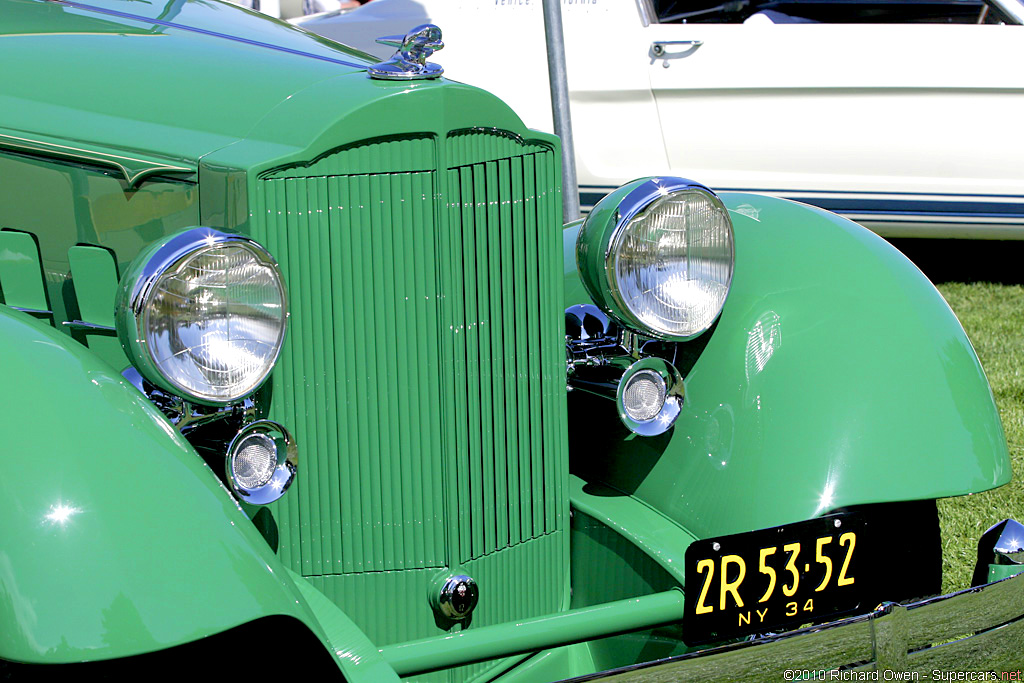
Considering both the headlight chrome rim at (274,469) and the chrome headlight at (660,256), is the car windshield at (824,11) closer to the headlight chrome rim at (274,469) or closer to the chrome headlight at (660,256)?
the chrome headlight at (660,256)

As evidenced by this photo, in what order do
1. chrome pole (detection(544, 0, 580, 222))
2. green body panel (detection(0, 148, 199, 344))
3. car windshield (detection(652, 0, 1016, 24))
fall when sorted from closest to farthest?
green body panel (detection(0, 148, 199, 344)), chrome pole (detection(544, 0, 580, 222)), car windshield (detection(652, 0, 1016, 24))

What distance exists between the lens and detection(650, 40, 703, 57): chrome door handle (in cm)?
555

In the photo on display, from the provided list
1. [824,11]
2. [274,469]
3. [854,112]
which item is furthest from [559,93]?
[824,11]

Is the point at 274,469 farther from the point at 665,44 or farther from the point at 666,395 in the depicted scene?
the point at 665,44

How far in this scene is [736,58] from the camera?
18.1 ft

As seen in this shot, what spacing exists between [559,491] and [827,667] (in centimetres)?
58

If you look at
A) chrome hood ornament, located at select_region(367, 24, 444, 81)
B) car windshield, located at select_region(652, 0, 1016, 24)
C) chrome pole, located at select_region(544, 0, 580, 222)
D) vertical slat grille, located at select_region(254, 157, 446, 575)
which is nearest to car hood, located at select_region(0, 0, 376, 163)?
chrome hood ornament, located at select_region(367, 24, 444, 81)

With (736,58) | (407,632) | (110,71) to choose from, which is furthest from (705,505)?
(736,58)

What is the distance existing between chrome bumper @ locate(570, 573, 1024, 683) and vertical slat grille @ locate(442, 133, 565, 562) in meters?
0.46

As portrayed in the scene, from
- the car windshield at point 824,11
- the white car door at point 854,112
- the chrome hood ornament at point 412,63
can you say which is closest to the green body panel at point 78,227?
the chrome hood ornament at point 412,63

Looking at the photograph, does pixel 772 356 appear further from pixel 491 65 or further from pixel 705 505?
pixel 491 65

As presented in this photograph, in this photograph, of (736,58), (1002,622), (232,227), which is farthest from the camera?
(736,58)

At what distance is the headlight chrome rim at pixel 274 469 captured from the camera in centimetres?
167

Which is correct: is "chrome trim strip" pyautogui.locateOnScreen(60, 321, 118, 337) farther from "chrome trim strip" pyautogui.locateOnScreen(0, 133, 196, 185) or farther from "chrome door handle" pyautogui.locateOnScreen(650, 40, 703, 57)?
"chrome door handle" pyautogui.locateOnScreen(650, 40, 703, 57)
